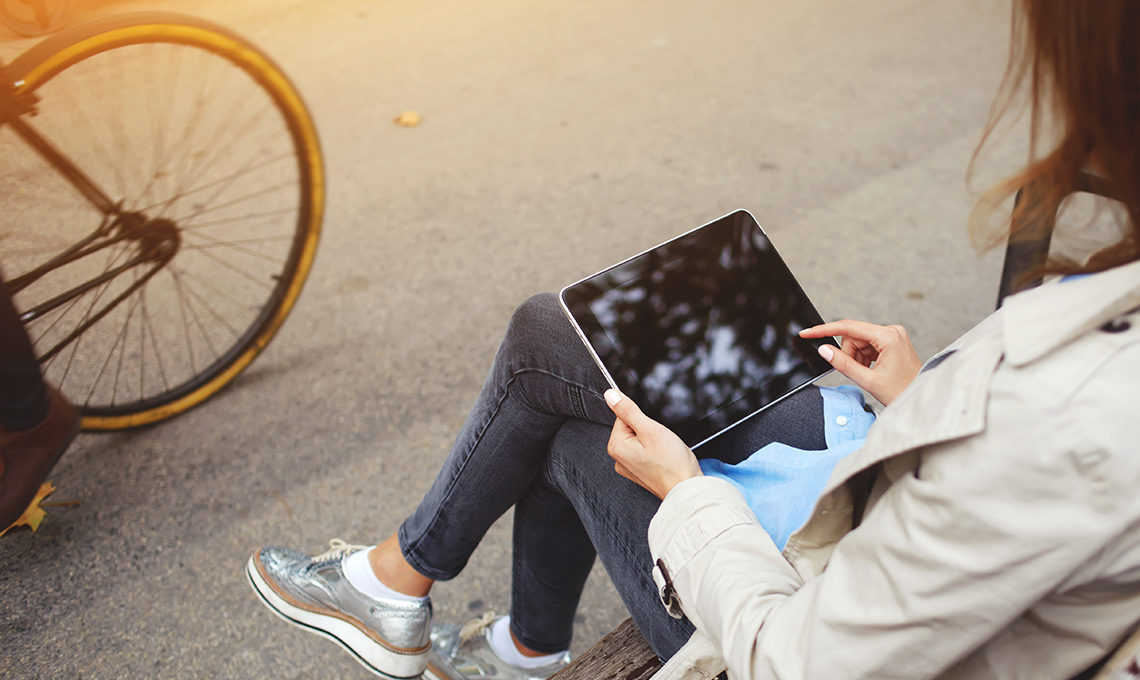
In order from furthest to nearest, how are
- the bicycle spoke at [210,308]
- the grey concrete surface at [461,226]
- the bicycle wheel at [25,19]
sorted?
the bicycle wheel at [25,19]
the bicycle spoke at [210,308]
the grey concrete surface at [461,226]

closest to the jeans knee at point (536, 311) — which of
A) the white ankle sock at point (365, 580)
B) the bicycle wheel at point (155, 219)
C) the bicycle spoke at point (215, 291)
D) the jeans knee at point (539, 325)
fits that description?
the jeans knee at point (539, 325)

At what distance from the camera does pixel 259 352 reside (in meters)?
2.39

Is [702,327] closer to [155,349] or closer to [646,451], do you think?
[646,451]

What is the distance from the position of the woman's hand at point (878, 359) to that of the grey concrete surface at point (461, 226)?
845 millimetres

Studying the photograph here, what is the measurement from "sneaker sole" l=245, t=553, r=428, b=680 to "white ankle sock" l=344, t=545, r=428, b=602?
0.07 metres

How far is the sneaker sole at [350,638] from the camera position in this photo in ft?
5.16

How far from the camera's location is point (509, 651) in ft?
5.88

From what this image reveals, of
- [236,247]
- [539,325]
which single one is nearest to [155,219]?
[236,247]

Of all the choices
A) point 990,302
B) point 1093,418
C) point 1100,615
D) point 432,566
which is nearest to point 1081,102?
point 1093,418

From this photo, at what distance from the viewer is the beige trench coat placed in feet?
2.39

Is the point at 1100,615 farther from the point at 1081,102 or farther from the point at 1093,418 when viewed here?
the point at 1081,102

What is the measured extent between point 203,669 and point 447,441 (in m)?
0.84

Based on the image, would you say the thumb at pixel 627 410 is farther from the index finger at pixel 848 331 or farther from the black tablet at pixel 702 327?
the index finger at pixel 848 331

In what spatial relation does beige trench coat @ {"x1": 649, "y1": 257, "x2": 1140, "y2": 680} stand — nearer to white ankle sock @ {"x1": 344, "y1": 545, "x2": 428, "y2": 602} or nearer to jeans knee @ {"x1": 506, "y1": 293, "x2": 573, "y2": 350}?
jeans knee @ {"x1": 506, "y1": 293, "x2": 573, "y2": 350}
